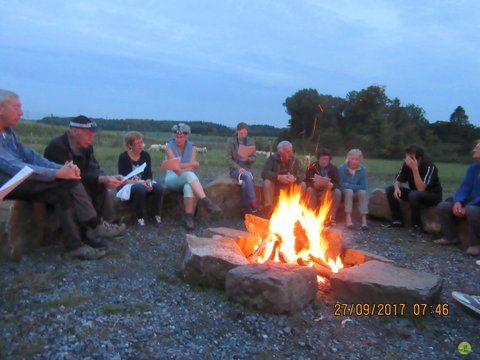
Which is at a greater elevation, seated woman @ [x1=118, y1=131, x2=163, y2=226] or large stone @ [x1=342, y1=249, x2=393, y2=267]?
seated woman @ [x1=118, y1=131, x2=163, y2=226]

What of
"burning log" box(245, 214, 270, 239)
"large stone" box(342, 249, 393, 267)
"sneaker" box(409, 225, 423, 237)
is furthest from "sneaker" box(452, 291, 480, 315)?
"sneaker" box(409, 225, 423, 237)

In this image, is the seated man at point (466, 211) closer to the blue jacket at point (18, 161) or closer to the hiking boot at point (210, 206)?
the hiking boot at point (210, 206)

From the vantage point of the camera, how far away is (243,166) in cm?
764

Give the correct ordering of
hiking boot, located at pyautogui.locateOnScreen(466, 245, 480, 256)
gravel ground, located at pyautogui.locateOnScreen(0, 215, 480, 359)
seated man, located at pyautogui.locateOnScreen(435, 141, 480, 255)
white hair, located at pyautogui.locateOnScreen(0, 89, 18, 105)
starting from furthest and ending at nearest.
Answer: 1. seated man, located at pyautogui.locateOnScreen(435, 141, 480, 255)
2. hiking boot, located at pyautogui.locateOnScreen(466, 245, 480, 256)
3. white hair, located at pyautogui.locateOnScreen(0, 89, 18, 105)
4. gravel ground, located at pyautogui.locateOnScreen(0, 215, 480, 359)

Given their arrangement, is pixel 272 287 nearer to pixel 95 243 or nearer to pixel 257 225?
pixel 257 225

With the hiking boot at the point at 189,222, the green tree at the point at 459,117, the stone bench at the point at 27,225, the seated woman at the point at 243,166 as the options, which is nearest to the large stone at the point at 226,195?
the seated woman at the point at 243,166

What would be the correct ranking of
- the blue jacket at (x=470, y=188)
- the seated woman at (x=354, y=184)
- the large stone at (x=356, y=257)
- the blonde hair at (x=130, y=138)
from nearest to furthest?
the large stone at (x=356, y=257) → the blue jacket at (x=470, y=188) → the blonde hair at (x=130, y=138) → the seated woman at (x=354, y=184)

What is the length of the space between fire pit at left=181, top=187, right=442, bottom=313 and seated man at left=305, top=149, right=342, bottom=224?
5.78 feet

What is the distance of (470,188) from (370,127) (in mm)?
16057

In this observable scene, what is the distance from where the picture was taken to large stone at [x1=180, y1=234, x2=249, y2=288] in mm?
4254

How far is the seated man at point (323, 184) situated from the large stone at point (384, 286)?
2.83 metres

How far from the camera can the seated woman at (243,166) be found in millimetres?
7273

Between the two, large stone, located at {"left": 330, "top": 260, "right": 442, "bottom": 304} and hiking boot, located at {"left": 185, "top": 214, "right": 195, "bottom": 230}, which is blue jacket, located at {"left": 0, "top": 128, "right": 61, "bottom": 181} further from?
large stone, located at {"left": 330, "top": 260, "right": 442, "bottom": 304}

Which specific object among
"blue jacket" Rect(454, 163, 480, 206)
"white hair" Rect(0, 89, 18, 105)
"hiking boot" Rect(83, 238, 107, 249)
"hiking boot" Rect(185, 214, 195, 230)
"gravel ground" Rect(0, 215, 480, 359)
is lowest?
"gravel ground" Rect(0, 215, 480, 359)
